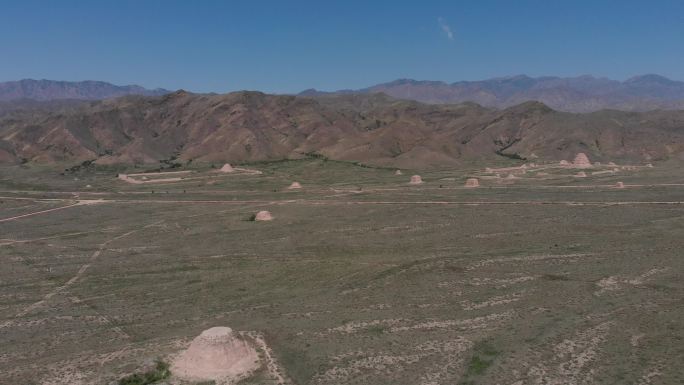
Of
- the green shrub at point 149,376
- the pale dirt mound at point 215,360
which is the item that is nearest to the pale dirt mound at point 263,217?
the pale dirt mound at point 215,360

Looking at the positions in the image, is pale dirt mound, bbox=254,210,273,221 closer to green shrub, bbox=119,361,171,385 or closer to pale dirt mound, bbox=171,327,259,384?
pale dirt mound, bbox=171,327,259,384

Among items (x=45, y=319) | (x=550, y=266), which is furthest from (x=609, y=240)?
(x=45, y=319)

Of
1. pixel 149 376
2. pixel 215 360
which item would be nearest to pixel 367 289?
pixel 215 360

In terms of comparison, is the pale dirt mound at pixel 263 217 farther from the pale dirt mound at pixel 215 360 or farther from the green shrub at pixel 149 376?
the green shrub at pixel 149 376

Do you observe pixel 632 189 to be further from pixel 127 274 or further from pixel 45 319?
pixel 45 319

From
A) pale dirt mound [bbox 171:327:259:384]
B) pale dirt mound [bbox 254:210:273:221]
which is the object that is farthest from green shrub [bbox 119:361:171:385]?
pale dirt mound [bbox 254:210:273:221]

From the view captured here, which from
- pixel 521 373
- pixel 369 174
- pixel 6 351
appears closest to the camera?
pixel 521 373

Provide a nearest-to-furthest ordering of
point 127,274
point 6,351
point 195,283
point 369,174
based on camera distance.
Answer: point 6,351, point 195,283, point 127,274, point 369,174

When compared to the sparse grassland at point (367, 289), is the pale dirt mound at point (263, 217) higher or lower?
higher
